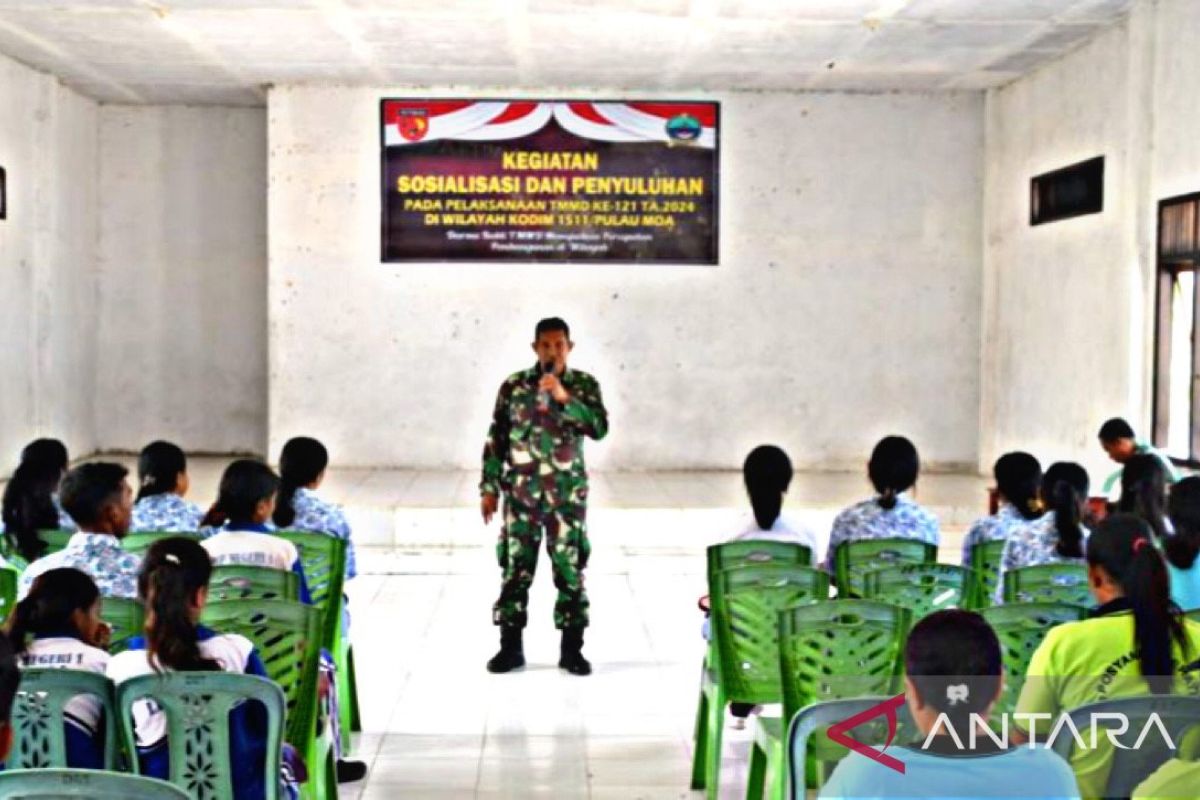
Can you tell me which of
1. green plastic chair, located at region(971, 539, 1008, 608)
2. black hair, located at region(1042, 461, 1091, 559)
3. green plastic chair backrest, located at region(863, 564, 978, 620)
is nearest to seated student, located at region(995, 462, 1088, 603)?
black hair, located at region(1042, 461, 1091, 559)

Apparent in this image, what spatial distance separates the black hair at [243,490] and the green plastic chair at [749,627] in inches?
54.3

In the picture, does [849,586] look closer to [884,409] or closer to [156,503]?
[156,503]

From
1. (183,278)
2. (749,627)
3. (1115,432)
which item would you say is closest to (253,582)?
(749,627)

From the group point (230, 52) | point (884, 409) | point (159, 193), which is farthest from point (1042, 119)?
point (159, 193)

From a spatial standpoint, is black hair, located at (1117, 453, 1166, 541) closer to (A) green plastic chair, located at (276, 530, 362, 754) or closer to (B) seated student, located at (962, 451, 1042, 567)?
(B) seated student, located at (962, 451, 1042, 567)

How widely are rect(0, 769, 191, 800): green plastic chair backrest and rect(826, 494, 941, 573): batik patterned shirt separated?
3.43 metres

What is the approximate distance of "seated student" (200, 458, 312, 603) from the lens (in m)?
4.59

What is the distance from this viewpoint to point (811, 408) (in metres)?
13.0

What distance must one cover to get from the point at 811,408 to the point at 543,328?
7.06 metres

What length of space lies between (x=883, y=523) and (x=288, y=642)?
96.3 inches

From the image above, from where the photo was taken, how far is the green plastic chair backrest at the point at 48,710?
2.99 metres

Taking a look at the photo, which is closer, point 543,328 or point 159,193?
point 543,328

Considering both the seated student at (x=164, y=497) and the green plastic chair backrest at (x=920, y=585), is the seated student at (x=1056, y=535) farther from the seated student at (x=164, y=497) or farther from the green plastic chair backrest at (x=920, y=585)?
the seated student at (x=164, y=497)

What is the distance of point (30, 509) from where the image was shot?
5.08 metres
